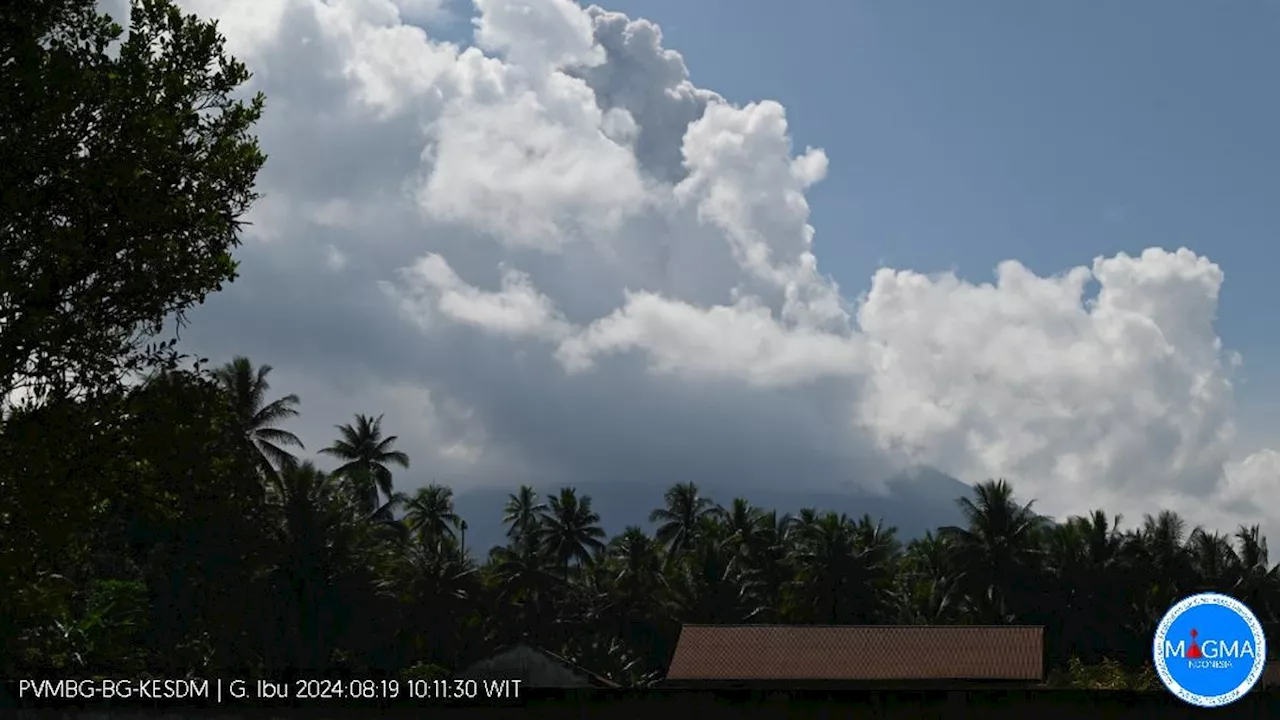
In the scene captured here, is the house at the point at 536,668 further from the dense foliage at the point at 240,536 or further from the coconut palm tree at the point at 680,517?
the coconut palm tree at the point at 680,517

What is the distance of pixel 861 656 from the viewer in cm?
5853

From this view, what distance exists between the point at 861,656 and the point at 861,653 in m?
0.21

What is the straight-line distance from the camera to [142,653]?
203 ft

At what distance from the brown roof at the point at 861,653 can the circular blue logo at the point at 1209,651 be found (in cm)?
3892

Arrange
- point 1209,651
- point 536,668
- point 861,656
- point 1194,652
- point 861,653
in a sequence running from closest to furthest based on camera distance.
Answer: point 1209,651 < point 1194,652 < point 861,656 < point 861,653 < point 536,668

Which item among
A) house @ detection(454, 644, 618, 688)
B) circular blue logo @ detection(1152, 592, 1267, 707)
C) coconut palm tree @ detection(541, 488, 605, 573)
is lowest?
circular blue logo @ detection(1152, 592, 1267, 707)

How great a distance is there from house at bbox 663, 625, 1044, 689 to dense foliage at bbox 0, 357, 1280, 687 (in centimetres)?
1016

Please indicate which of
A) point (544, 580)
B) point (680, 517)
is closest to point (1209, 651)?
point (544, 580)

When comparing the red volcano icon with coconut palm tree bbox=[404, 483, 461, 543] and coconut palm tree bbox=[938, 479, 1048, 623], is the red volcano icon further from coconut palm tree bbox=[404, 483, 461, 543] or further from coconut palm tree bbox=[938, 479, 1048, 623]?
coconut palm tree bbox=[404, 483, 461, 543]

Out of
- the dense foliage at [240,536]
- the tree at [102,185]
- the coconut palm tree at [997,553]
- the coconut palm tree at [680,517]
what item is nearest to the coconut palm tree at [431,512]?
the dense foliage at [240,536]

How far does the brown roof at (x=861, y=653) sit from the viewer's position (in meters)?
56.8

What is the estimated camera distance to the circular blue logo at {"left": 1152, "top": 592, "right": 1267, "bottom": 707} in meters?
18.6

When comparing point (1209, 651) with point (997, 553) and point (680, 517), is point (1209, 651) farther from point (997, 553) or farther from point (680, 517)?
point (680, 517)

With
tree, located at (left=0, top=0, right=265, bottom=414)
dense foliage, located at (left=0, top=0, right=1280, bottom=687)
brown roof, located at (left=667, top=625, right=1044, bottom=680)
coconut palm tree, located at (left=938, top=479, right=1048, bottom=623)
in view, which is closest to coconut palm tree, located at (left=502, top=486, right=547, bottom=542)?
dense foliage, located at (left=0, top=0, right=1280, bottom=687)
